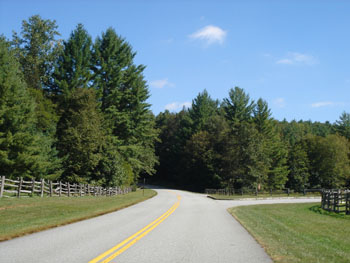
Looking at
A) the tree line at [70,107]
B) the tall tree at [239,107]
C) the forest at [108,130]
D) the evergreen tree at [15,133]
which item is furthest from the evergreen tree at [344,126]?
the evergreen tree at [15,133]

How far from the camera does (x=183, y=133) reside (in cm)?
9275

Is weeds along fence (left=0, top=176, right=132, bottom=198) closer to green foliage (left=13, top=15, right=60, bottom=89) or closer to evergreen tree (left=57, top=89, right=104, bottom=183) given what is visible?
evergreen tree (left=57, top=89, right=104, bottom=183)

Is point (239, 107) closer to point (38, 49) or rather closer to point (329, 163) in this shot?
point (329, 163)

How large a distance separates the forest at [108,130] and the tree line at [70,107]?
126mm

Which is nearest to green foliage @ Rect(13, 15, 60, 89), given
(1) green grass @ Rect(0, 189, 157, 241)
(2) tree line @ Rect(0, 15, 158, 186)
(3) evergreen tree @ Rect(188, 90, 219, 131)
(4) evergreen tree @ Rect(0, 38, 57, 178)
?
(2) tree line @ Rect(0, 15, 158, 186)

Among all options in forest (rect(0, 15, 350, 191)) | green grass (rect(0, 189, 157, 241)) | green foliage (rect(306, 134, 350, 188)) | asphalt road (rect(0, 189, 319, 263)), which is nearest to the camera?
asphalt road (rect(0, 189, 319, 263))

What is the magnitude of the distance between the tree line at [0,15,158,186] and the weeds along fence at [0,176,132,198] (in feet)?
4.43

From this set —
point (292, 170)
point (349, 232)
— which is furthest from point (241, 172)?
point (349, 232)

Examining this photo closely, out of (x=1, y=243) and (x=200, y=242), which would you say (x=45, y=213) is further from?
(x=200, y=242)

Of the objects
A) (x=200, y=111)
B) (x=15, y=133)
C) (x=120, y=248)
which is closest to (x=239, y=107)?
Answer: (x=200, y=111)

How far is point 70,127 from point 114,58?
2061cm

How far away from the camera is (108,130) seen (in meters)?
46.4

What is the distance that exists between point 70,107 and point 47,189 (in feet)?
53.8

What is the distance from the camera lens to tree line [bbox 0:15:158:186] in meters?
31.4
